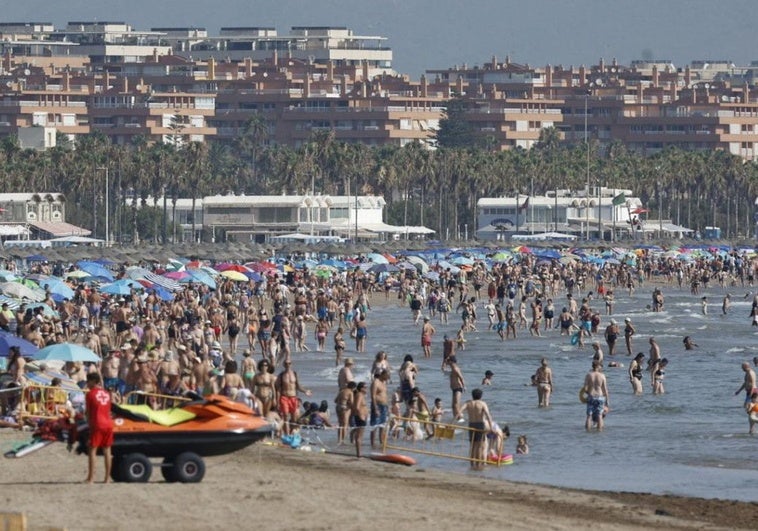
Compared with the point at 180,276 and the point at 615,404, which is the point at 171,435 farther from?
the point at 180,276

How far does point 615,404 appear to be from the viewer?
26422 mm

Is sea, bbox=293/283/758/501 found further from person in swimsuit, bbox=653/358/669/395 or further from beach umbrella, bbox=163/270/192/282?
beach umbrella, bbox=163/270/192/282

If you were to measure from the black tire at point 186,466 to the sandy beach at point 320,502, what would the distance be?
96mm

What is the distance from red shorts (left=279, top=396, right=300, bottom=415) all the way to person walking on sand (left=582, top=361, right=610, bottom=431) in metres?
4.28

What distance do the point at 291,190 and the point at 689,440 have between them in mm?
90251

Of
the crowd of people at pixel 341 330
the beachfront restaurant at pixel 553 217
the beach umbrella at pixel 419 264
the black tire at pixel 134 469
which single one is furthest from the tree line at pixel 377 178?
the black tire at pixel 134 469

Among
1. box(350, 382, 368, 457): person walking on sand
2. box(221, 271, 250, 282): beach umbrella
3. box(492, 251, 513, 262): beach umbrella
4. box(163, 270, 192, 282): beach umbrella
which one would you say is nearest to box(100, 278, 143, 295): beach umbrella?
box(163, 270, 192, 282): beach umbrella

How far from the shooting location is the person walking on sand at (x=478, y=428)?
18547mm

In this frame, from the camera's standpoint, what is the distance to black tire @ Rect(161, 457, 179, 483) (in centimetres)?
1439

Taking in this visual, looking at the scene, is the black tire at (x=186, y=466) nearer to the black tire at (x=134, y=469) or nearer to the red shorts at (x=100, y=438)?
the black tire at (x=134, y=469)

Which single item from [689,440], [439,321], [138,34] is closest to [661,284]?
[439,321]

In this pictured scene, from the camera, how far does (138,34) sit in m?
198

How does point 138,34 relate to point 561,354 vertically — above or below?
above

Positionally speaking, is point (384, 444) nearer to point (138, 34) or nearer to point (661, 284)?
point (661, 284)
